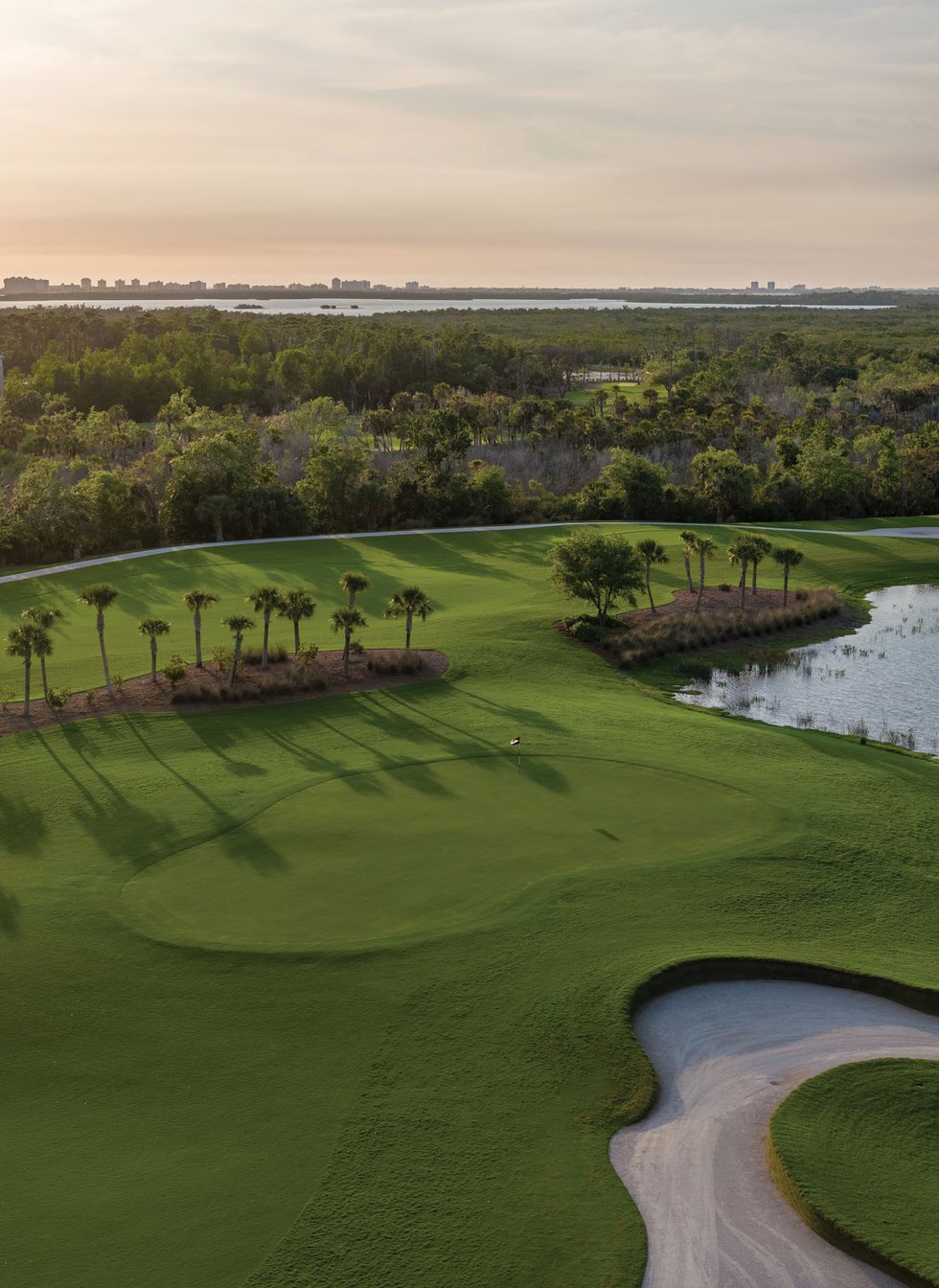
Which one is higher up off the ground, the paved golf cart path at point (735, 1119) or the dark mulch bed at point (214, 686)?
the dark mulch bed at point (214, 686)

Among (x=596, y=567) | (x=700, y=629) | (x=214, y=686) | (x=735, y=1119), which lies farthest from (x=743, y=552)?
(x=735, y=1119)

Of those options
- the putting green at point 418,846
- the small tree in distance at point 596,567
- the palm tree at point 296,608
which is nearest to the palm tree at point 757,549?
the small tree in distance at point 596,567

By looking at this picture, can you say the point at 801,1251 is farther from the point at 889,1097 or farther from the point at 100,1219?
the point at 100,1219

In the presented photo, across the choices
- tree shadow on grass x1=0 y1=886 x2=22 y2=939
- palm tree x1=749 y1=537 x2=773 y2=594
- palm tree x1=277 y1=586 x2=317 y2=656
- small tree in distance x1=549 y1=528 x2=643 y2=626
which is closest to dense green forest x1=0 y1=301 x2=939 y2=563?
palm tree x1=749 y1=537 x2=773 y2=594

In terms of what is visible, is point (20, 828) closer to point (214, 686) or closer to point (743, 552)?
point (214, 686)

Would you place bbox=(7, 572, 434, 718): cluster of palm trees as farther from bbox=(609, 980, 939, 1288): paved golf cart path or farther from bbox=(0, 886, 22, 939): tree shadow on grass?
bbox=(609, 980, 939, 1288): paved golf cart path

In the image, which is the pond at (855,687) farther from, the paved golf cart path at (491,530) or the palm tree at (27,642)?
the palm tree at (27,642)
